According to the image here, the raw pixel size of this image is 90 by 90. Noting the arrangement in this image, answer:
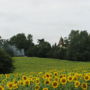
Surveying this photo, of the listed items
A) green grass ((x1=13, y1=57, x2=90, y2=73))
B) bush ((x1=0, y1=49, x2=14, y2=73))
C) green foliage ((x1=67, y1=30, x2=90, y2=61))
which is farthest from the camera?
green foliage ((x1=67, y1=30, x2=90, y2=61))

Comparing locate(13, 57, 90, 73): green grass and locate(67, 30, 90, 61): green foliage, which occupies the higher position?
locate(67, 30, 90, 61): green foliage

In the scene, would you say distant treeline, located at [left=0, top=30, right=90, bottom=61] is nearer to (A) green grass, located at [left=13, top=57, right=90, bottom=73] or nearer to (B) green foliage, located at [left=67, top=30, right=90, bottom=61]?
(B) green foliage, located at [left=67, top=30, right=90, bottom=61]

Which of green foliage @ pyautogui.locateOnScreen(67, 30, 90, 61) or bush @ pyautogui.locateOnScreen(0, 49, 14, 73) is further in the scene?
green foliage @ pyautogui.locateOnScreen(67, 30, 90, 61)

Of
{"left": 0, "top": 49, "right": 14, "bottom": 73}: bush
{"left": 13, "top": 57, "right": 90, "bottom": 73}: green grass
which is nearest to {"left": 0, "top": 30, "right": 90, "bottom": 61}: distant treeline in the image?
{"left": 13, "top": 57, "right": 90, "bottom": 73}: green grass

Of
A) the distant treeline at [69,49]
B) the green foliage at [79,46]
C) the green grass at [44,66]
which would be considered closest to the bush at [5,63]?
the green grass at [44,66]

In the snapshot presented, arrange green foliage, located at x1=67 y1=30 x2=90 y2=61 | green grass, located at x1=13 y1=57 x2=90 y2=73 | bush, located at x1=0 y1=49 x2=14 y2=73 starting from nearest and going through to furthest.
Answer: bush, located at x1=0 y1=49 x2=14 y2=73, green grass, located at x1=13 y1=57 x2=90 y2=73, green foliage, located at x1=67 y1=30 x2=90 y2=61

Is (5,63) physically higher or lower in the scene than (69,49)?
lower

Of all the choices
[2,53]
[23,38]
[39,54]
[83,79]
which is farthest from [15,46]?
[83,79]

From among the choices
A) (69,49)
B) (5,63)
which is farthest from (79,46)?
(5,63)

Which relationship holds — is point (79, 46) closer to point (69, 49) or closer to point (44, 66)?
point (69, 49)

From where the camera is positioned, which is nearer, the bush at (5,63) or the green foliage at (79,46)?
the bush at (5,63)

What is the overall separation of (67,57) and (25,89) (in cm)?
7130

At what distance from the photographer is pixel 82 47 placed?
78750mm

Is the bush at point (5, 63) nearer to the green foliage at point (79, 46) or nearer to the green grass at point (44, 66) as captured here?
the green grass at point (44, 66)
